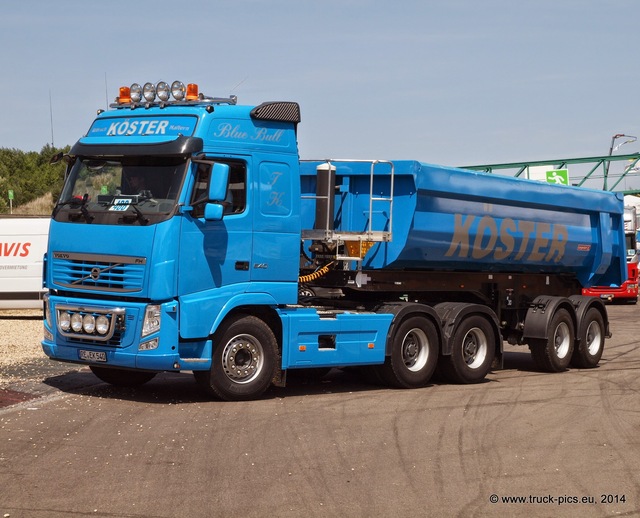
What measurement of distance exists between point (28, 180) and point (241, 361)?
51726mm

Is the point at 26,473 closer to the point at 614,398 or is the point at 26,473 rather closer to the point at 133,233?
the point at 133,233

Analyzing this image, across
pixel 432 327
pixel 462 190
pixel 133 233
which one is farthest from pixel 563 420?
pixel 133 233

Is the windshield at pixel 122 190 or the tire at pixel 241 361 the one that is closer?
the windshield at pixel 122 190

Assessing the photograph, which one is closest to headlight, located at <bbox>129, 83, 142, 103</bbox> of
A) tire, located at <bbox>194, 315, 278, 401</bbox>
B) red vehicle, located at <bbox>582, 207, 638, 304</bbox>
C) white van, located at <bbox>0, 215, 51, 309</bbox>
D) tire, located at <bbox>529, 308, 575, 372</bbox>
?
tire, located at <bbox>194, 315, 278, 401</bbox>

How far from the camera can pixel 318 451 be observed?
9.23 m

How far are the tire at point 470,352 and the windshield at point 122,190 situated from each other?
4993mm

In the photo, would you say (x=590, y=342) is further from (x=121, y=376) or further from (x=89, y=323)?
(x=89, y=323)

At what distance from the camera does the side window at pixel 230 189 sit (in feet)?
38.1

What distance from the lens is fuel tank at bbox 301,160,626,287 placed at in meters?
Result: 13.7

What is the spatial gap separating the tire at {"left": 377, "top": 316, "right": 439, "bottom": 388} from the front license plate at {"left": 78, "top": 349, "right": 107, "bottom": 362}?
392 cm

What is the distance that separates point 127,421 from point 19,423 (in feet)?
3.59

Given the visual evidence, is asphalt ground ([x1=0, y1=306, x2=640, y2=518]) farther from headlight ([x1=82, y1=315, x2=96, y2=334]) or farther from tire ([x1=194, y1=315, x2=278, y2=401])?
headlight ([x1=82, y1=315, x2=96, y2=334])

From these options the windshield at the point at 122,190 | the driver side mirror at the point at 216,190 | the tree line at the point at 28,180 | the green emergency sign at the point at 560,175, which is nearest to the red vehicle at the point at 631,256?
the green emergency sign at the point at 560,175

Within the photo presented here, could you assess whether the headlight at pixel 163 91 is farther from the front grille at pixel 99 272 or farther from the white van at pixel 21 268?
the white van at pixel 21 268
